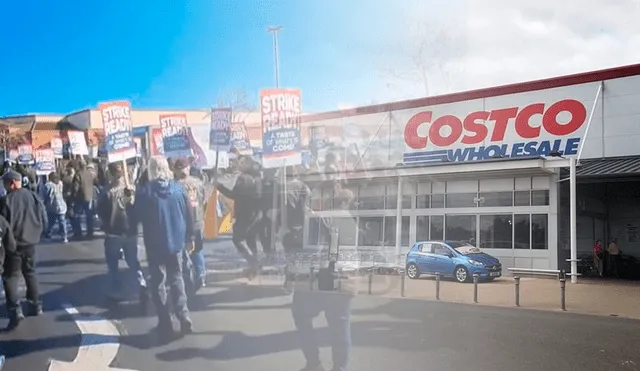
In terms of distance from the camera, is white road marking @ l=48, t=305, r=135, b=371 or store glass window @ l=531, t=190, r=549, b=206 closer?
store glass window @ l=531, t=190, r=549, b=206

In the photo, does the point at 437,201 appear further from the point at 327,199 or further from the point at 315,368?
the point at 315,368

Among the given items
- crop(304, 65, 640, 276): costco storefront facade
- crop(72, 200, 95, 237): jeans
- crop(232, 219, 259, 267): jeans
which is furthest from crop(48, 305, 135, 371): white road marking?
crop(304, 65, 640, 276): costco storefront facade

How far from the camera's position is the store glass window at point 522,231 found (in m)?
2.15

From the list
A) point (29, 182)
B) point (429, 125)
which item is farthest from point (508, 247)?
point (29, 182)

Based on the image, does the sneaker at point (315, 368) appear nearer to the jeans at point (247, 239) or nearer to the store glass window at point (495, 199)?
the jeans at point (247, 239)

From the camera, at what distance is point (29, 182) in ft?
9.16

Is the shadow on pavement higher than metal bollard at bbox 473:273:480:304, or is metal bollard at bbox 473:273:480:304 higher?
metal bollard at bbox 473:273:480:304

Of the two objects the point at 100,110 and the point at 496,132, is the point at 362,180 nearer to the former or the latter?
the point at 496,132

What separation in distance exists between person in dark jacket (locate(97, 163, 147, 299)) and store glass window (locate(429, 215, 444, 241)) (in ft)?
4.01

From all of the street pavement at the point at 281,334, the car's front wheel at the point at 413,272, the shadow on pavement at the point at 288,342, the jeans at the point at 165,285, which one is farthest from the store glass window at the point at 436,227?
the jeans at the point at 165,285

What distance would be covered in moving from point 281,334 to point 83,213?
0.99 m

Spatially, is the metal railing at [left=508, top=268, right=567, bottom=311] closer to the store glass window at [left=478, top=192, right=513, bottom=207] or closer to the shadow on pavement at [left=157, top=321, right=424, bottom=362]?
the store glass window at [left=478, top=192, right=513, bottom=207]

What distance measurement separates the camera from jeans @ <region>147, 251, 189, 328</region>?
2680mm

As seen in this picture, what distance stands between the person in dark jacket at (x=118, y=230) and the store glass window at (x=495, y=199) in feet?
4.63
